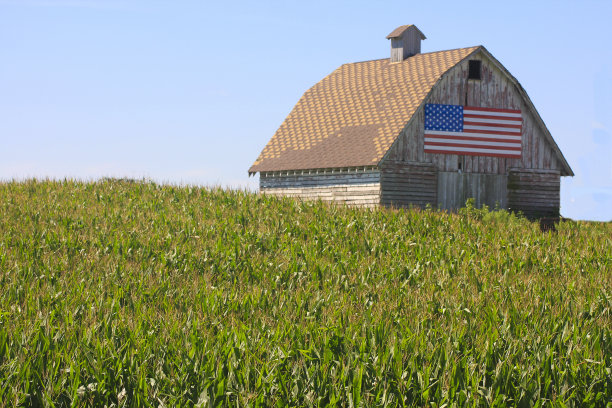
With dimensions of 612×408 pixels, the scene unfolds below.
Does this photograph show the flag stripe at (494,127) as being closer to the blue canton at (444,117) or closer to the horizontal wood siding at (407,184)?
the blue canton at (444,117)

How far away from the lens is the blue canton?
2702 cm

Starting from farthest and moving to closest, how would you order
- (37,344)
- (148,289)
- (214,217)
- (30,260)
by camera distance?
(214,217) < (30,260) < (148,289) < (37,344)

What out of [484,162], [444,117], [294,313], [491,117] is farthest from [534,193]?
[294,313]

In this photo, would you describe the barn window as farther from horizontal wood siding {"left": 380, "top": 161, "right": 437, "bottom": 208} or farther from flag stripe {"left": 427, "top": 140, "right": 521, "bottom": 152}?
horizontal wood siding {"left": 380, "top": 161, "right": 437, "bottom": 208}

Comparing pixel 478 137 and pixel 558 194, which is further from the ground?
pixel 478 137

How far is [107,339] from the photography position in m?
7.23

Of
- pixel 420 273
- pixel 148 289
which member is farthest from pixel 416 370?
pixel 420 273

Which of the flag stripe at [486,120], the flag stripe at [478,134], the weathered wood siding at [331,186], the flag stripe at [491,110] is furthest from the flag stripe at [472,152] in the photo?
the weathered wood siding at [331,186]

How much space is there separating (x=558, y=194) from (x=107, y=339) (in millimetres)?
25856

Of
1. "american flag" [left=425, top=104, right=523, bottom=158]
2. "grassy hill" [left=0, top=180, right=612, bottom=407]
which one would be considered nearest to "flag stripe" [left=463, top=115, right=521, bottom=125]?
"american flag" [left=425, top=104, right=523, bottom=158]

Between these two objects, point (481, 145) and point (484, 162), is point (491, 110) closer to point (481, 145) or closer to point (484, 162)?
point (481, 145)

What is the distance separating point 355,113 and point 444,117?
470cm

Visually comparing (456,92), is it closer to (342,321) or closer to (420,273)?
(420,273)

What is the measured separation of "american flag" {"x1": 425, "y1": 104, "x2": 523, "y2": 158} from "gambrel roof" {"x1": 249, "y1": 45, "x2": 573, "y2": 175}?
1123mm
